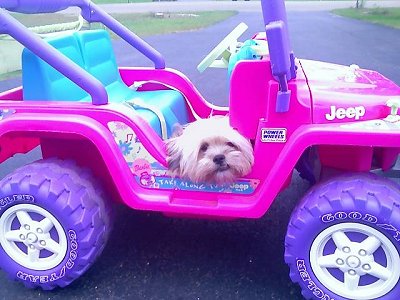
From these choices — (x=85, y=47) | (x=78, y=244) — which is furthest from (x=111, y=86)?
(x=78, y=244)

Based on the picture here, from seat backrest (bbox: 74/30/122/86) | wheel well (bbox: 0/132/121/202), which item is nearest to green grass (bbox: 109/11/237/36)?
seat backrest (bbox: 74/30/122/86)

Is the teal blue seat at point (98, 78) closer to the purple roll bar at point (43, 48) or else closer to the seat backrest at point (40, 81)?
the seat backrest at point (40, 81)

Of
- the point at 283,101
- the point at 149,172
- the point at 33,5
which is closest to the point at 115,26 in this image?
the point at 33,5

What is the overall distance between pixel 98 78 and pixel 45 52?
62 centimetres

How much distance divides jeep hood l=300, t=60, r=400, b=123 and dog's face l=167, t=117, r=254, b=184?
0.85 feet

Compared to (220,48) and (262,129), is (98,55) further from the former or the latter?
(262,129)

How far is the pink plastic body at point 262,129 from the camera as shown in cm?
152

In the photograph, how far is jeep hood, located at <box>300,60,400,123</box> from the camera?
1551 mm

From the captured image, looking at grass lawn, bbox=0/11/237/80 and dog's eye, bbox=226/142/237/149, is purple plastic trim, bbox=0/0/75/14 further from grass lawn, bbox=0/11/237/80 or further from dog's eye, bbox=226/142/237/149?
grass lawn, bbox=0/11/237/80

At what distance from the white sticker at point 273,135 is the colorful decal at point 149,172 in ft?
0.52

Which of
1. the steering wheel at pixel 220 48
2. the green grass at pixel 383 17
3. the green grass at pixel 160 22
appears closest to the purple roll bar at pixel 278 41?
the steering wheel at pixel 220 48

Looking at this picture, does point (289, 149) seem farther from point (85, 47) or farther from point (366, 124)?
point (85, 47)

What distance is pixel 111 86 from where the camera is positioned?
7.57ft

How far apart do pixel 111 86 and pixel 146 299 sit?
1037 mm
